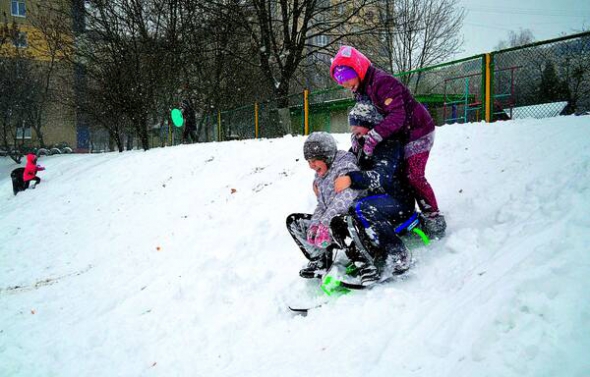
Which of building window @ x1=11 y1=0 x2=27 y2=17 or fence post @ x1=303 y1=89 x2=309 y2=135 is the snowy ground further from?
building window @ x1=11 y1=0 x2=27 y2=17

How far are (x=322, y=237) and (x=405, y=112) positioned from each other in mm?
1268

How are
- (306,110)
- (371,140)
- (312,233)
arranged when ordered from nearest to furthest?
1. (371,140)
2. (312,233)
3. (306,110)

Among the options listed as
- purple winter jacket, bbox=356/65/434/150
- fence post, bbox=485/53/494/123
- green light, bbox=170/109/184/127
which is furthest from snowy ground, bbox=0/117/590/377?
green light, bbox=170/109/184/127

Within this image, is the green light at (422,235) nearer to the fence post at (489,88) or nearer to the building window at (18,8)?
the fence post at (489,88)

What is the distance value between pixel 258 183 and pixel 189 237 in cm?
193

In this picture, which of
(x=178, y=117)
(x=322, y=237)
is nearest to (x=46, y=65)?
(x=178, y=117)

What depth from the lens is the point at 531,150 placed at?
4.35m

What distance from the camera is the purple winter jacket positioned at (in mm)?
2967

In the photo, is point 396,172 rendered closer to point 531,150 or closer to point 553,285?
point 553,285

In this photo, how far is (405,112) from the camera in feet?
9.95

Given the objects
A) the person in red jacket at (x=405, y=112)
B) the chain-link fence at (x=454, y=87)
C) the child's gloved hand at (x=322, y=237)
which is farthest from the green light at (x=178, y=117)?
the child's gloved hand at (x=322, y=237)

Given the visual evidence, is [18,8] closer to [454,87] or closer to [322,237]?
[454,87]

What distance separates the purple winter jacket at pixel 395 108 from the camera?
9.73ft

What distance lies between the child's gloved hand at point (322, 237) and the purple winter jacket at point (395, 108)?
0.91m
